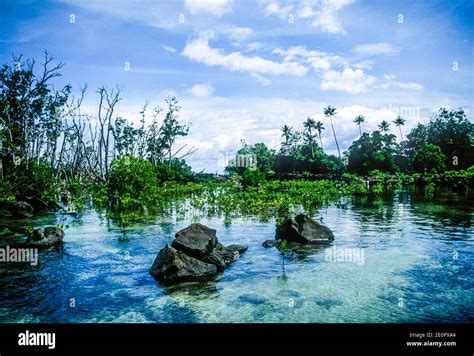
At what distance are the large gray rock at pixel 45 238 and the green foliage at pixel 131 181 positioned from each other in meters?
9.43

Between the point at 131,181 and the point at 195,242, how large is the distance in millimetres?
14529

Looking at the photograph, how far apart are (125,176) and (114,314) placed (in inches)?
682

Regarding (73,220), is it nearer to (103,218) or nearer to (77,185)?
(103,218)

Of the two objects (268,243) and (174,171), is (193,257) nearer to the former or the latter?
(268,243)

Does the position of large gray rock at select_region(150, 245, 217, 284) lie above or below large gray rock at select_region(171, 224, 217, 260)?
below

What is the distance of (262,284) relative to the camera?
9445 millimetres

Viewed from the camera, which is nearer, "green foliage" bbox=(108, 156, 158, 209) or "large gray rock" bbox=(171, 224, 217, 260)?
"large gray rock" bbox=(171, 224, 217, 260)

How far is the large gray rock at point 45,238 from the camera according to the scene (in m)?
13.5

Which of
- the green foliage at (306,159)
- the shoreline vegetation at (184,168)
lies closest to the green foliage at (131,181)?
the shoreline vegetation at (184,168)

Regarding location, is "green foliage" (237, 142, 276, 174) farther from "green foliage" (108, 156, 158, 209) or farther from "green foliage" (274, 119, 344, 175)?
"green foliage" (108, 156, 158, 209)

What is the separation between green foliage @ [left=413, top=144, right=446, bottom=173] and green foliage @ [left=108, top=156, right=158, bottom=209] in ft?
132

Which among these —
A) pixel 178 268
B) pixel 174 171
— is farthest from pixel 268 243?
pixel 174 171

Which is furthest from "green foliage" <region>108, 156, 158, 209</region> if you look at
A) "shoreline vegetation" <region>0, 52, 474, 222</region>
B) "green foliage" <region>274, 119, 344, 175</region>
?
"green foliage" <region>274, 119, 344, 175</region>

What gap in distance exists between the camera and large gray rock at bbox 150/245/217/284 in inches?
387
